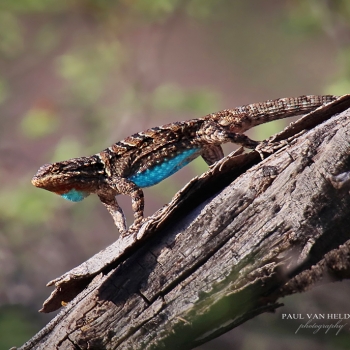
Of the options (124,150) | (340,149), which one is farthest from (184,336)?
(124,150)

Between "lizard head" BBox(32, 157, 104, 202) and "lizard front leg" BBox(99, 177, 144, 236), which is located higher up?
"lizard head" BBox(32, 157, 104, 202)

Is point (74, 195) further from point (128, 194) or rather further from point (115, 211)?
point (128, 194)

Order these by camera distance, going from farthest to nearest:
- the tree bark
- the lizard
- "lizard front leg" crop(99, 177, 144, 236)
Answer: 1. the lizard
2. "lizard front leg" crop(99, 177, 144, 236)
3. the tree bark

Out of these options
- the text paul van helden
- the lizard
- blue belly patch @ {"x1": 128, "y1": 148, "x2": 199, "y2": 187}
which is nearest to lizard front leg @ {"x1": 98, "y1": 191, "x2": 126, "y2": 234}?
the lizard

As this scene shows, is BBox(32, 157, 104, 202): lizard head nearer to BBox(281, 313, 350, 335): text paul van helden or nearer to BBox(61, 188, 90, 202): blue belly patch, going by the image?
BBox(61, 188, 90, 202): blue belly patch

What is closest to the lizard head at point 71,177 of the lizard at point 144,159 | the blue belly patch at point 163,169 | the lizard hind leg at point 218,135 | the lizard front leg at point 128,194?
the lizard at point 144,159

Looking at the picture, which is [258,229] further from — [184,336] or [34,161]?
[34,161]

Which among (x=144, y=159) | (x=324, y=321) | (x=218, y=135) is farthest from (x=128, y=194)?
(x=324, y=321)
